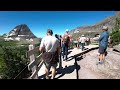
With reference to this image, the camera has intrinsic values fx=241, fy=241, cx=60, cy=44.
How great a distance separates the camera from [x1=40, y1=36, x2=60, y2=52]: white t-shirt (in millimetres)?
6006

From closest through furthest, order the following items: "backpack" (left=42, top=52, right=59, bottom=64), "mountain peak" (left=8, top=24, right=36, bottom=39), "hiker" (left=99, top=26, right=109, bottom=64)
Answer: "backpack" (left=42, top=52, right=59, bottom=64)
"hiker" (left=99, top=26, right=109, bottom=64)
"mountain peak" (left=8, top=24, right=36, bottom=39)

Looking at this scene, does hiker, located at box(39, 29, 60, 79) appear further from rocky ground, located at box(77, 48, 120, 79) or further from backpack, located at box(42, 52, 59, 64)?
rocky ground, located at box(77, 48, 120, 79)

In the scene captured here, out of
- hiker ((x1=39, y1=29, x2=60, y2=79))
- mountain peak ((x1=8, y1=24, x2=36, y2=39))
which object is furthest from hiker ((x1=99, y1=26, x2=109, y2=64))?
mountain peak ((x1=8, y1=24, x2=36, y2=39))

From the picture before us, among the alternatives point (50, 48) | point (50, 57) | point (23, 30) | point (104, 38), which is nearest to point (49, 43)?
point (50, 48)

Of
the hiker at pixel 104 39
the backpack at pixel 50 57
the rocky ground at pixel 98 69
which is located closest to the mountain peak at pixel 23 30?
the rocky ground at pixel 98 69

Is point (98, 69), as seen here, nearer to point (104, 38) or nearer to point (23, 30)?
point (104, 38)

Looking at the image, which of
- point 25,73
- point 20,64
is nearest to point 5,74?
point 20,64

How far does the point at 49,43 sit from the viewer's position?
6039 millimetres

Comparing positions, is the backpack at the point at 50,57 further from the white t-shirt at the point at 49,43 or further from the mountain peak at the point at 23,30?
the mountain peak at the point at 23,30

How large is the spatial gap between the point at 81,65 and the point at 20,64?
6348 mm
